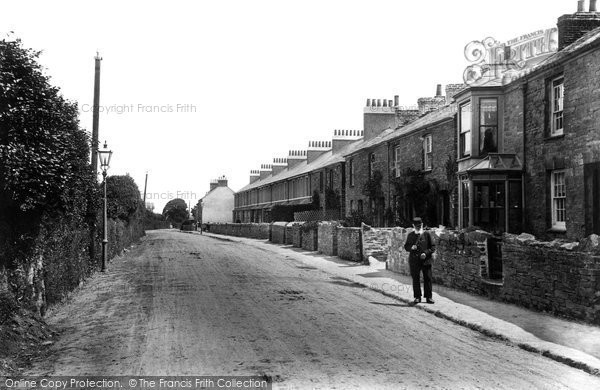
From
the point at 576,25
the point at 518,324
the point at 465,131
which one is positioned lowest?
the point at 518,324

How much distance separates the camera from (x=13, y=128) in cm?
816

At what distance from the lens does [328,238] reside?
24.4 m

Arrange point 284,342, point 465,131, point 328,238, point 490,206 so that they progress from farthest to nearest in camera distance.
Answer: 1. point 328,238
2. point 465,131
3. point 490,206
4. point 284,342

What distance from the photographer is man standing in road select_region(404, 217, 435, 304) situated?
11.5 m

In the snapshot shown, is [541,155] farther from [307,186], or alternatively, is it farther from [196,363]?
[307,186]

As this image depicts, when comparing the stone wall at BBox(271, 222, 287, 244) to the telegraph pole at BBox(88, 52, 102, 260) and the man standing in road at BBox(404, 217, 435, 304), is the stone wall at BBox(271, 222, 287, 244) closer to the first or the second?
the telegraph pole at BBox(88, 52, 102, 260)

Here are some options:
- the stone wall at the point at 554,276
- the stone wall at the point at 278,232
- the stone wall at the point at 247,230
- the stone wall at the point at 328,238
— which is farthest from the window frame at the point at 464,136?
the stone wall at the point at 247,230

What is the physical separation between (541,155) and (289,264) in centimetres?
911

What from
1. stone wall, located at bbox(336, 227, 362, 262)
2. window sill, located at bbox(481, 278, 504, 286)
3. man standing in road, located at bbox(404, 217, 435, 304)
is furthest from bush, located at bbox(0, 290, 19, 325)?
stone wall, located at bbox(336, 227, 362, 262)

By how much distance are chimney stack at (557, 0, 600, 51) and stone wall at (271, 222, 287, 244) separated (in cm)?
2018

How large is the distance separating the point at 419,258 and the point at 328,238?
41.7ft

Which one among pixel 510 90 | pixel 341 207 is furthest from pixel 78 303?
pixel 341 207

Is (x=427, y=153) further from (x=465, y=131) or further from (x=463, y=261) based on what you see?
(x=463, y=261)

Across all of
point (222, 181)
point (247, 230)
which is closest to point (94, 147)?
point (247, 230)
